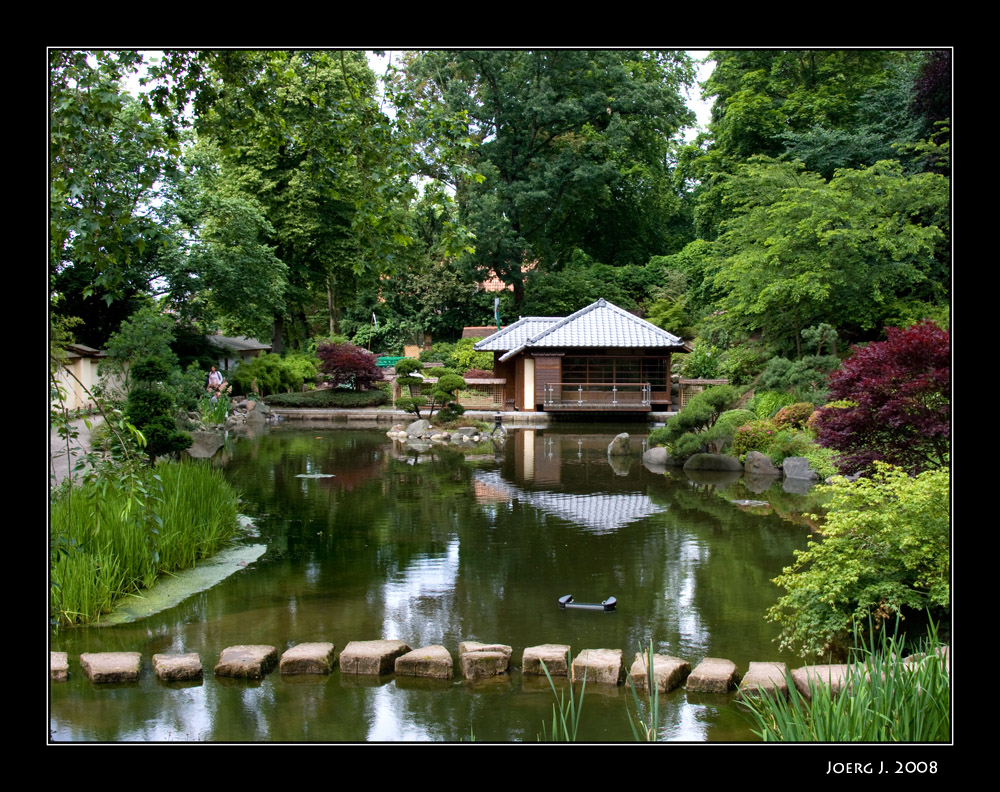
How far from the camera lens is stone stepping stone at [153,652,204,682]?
4.80 m

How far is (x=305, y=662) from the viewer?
4953 millimetres

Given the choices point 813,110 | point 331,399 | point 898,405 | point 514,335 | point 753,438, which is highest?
point 813,110

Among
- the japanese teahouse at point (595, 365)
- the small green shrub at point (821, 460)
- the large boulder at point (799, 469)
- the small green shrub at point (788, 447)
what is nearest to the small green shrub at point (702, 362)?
the japanese teahouse at point (595, 365)

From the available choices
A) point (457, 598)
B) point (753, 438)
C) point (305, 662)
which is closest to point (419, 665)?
A: point (305, 662)

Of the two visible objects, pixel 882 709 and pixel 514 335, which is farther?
pixel 514 335

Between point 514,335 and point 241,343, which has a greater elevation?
point 241,343

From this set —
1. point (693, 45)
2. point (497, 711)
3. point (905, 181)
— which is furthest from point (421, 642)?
point (905, 181)

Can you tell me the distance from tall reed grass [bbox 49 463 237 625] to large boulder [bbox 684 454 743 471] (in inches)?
345

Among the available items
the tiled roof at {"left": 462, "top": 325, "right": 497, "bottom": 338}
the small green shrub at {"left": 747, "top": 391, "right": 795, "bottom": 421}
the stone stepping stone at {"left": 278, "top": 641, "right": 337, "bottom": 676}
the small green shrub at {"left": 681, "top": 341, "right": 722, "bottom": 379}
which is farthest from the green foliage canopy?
the tiled roof at {"left": 462, "top": 325, "right": 497, "bottom": 338}

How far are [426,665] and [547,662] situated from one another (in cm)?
74

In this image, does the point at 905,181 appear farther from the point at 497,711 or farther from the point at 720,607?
the point at 497,711

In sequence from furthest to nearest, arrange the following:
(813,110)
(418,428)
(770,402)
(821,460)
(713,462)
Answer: (813,110)
(418,428)
(770,402)
(713,462)
(821,460)

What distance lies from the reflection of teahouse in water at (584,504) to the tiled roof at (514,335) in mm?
14141

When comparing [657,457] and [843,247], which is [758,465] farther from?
[843,247]
